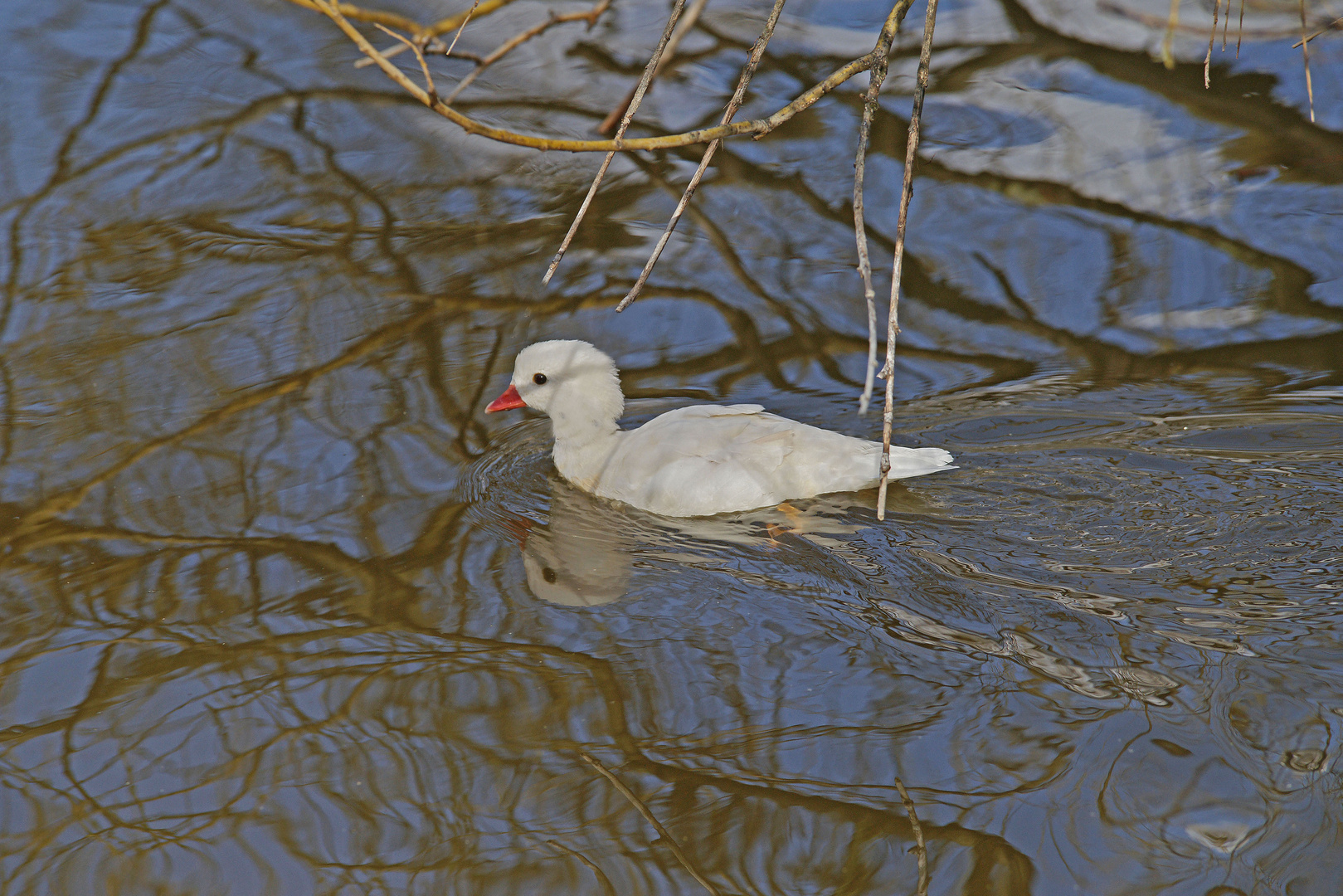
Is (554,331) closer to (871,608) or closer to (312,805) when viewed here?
(871,608)

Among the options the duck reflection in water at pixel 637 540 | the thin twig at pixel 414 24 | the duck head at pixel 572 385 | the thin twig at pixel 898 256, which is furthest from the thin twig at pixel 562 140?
the duck head at pixel 572 385

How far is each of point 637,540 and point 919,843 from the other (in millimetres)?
1861

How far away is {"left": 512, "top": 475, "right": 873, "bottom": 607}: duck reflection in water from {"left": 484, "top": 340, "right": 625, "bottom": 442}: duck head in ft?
1.17

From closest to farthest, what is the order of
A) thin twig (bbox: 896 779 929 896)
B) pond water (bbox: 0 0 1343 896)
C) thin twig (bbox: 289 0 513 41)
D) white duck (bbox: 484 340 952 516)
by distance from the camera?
thin twig (bbox: 289 0 513 41) → thin twig (bbox: 896 779 929 896) → pond water (bbox: 0 0 1343 896) → white duck (bbox: 484 340 952 516)

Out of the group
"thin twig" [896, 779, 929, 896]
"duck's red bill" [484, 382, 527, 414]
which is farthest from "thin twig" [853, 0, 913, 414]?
"duck's red bill" [484, 382, 527, 414]

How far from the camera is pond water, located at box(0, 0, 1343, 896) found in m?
3.19

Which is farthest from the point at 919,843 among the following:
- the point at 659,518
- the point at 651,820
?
the point at 659,518

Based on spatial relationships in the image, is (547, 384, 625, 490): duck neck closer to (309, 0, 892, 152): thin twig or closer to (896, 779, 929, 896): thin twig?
(896, 779, 929, 896): thin twig

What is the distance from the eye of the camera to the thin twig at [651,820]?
300cm

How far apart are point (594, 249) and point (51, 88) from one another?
410 cm

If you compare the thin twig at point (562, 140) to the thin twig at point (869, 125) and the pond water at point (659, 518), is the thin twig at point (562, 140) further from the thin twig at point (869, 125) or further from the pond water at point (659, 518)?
the pond water at point (659, 518)

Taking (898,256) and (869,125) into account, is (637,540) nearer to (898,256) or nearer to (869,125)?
(869,125)

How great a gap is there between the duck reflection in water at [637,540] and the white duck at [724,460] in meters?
0.06

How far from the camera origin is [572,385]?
4973 millimetres
